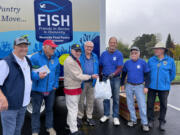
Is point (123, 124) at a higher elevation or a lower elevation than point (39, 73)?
lower

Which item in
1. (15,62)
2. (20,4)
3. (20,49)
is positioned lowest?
(15,62)

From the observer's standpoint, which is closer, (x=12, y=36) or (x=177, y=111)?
(x=12, y=36)

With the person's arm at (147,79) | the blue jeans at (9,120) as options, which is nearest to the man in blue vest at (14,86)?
the blue jeans at (9,120)

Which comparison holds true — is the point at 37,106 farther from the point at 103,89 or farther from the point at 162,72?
the point at 162,72

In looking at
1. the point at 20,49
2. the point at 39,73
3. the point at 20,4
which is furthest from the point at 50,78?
the point at 20,4

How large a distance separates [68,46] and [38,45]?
25.2 inches

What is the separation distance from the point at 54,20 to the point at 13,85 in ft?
6.06

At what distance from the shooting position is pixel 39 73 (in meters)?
2.34

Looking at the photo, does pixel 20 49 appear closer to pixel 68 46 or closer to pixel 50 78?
pixel 50 78

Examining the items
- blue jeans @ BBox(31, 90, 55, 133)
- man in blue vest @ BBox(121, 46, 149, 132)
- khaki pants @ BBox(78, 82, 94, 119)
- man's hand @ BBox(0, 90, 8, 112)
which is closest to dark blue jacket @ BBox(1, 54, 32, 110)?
man's hand @ BBox(0, 90, 8, 112)

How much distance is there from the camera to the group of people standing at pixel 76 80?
6.16ft

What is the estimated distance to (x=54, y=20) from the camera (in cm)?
318

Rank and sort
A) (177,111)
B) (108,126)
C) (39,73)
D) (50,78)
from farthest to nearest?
(177,111) < (108,126) < (50,78) < (39,73)

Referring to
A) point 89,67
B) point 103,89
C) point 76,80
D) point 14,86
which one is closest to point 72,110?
point 76,80
